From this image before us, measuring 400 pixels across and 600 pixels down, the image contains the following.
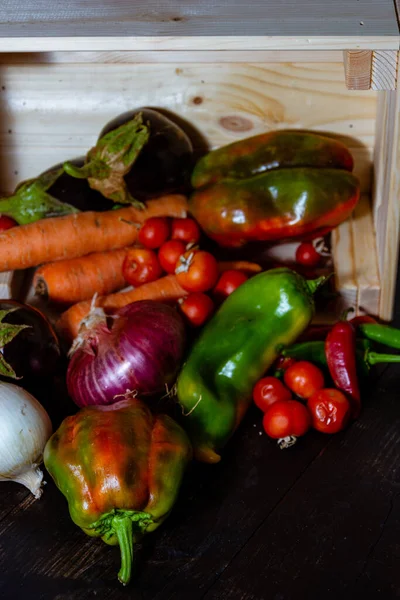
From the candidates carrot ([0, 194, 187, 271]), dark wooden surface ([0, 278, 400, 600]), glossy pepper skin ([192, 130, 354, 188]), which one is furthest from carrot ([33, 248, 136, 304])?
dark wooden surface ([0, 278, 400, 600])

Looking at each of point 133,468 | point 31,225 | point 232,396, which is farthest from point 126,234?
point 133,468

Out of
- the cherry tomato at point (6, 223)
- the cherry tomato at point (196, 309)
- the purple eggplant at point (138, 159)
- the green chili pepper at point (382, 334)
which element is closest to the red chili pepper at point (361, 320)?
the green chili pepper at point (382, 334)

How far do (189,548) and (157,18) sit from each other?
0.76 meters

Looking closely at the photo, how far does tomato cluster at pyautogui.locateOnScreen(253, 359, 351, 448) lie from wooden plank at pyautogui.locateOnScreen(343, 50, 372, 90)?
0.44 m

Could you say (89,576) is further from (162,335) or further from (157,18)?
(157,18)

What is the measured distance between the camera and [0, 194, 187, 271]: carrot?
5.19ft

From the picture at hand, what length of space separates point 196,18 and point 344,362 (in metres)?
0.57

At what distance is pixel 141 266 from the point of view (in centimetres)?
158

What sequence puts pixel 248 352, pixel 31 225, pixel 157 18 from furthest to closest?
1. pixel 31 225
2. pixel 248 352
3. pixel 157 18

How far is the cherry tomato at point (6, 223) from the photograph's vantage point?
1.64m

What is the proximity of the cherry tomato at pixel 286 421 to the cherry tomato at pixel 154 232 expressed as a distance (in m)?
0.45

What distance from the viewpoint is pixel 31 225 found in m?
1.60

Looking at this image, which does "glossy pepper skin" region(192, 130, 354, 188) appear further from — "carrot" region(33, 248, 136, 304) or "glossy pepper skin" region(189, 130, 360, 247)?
"carrot" region(33, 248, 136, 304)

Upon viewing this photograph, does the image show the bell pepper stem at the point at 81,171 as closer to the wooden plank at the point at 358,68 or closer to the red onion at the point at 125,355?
the red onion at the point at 125,355
